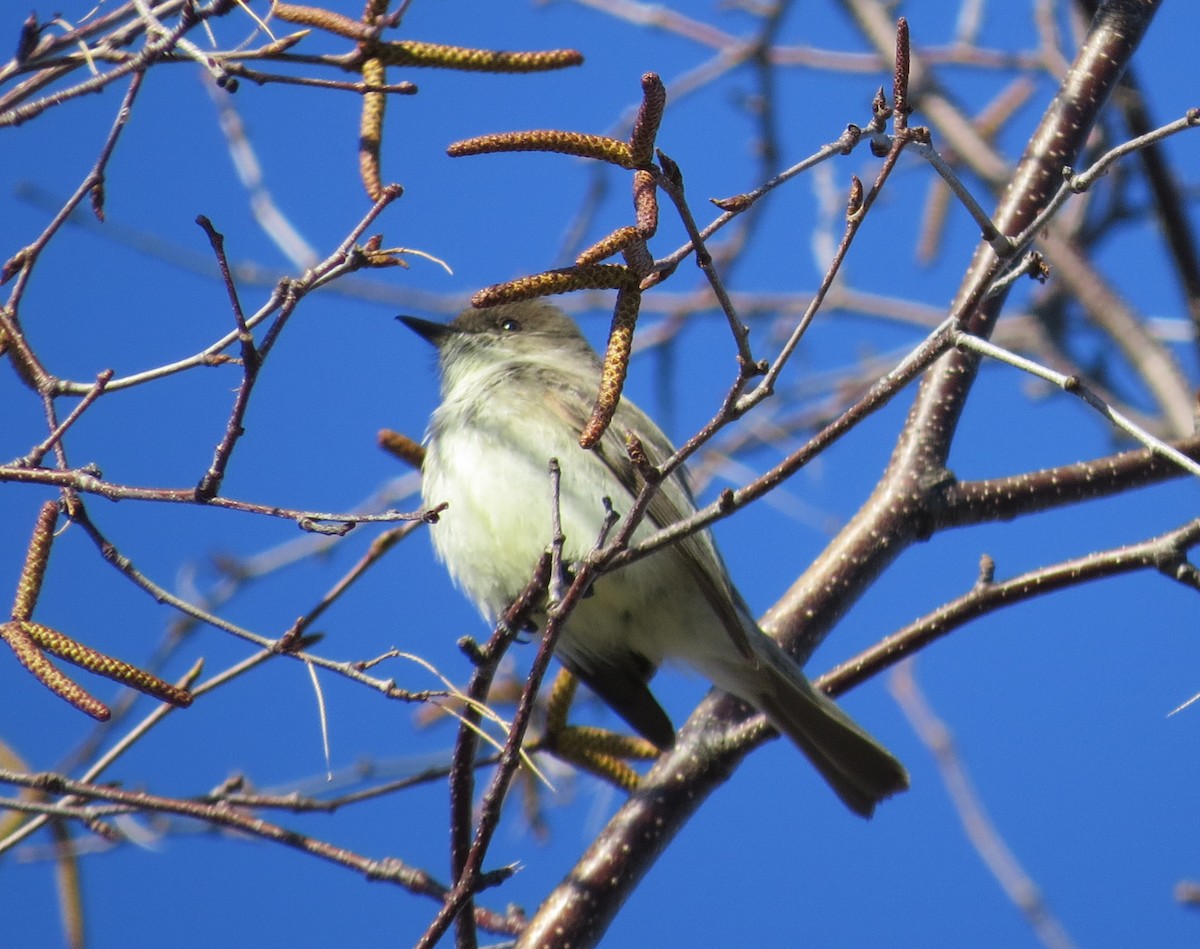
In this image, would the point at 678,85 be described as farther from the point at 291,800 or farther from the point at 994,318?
the point at 291,800

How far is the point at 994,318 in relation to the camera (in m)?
4.28

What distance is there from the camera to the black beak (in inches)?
229

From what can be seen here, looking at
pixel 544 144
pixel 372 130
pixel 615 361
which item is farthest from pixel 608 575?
pixel 544 144

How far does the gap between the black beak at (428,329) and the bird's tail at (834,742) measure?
196 cm

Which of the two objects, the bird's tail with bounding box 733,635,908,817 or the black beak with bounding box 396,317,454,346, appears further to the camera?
the black beak with bounding box 396,317,454,346

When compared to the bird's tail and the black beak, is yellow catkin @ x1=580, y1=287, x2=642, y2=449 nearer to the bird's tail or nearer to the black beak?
the bird's tail

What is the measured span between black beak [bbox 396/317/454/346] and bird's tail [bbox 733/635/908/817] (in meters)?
1.96

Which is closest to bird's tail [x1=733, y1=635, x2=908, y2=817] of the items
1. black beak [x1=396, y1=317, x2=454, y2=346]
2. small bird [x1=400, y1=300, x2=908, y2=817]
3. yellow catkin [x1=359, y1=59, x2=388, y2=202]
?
small bird [x1=400, y1=300, x2=908, y2=817]

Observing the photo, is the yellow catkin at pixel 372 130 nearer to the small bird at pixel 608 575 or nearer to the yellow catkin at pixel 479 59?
the yellow catkin at pixel 479 59

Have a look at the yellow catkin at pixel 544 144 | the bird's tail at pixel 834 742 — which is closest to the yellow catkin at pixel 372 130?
the yellow catkin at pixel 544 144

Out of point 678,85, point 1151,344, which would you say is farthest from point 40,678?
point 678,85

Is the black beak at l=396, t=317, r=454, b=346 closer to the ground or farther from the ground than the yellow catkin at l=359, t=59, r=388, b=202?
farther from the ground

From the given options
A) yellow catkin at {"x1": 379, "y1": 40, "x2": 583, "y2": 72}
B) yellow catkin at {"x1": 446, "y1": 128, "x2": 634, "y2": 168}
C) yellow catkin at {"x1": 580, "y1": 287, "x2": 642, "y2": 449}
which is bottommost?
yellow catkin at {"x1": 580, "y1": 287, "x2": 642, "y2": 449}

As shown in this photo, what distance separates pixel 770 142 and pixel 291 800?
3.54 metres
